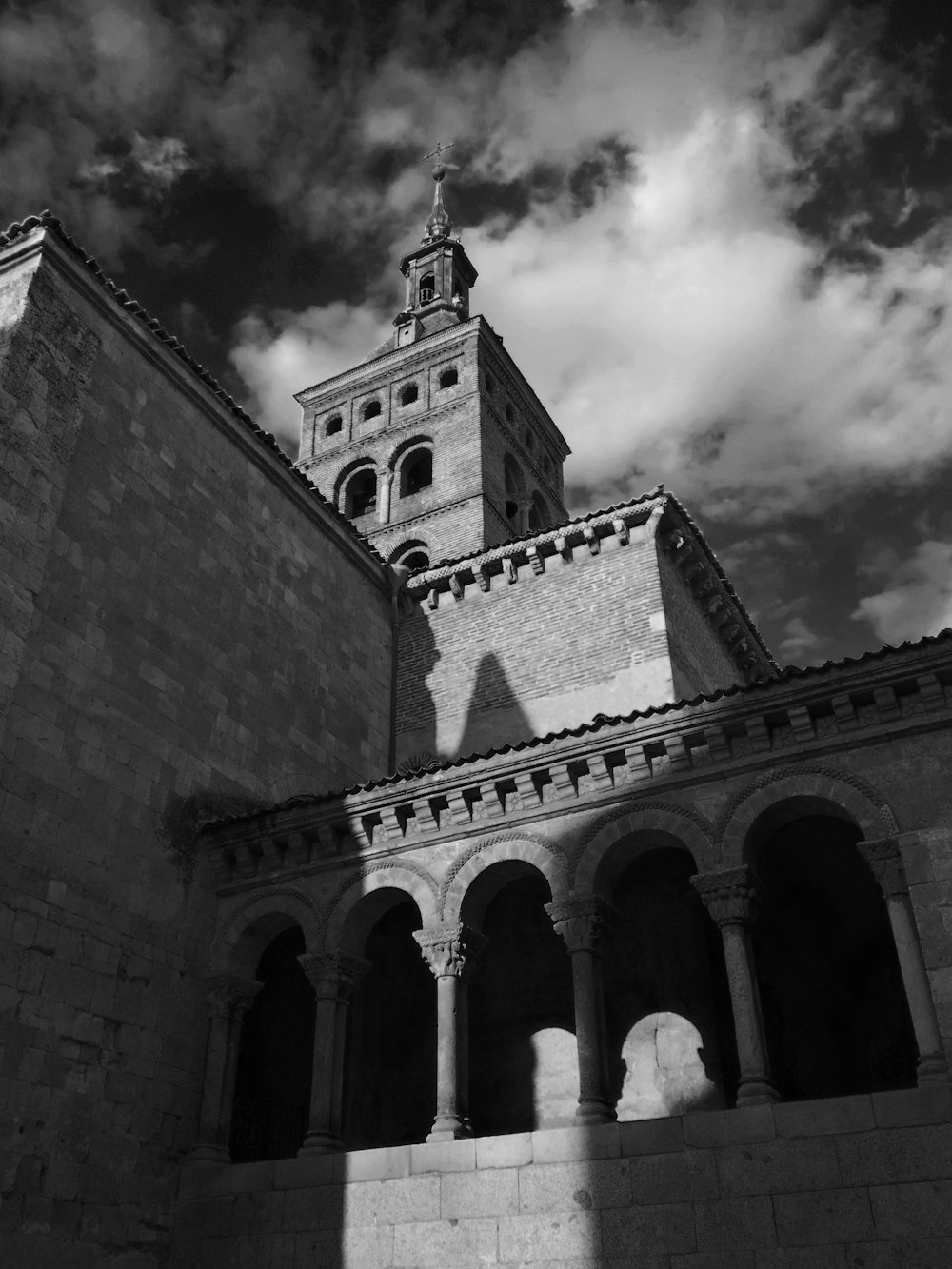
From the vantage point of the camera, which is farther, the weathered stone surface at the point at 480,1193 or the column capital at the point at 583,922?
the column capital at the point at 583,922

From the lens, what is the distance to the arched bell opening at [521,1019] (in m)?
12.1

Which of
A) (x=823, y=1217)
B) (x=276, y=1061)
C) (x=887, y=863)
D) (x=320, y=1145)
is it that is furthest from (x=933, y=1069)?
(x=276, y=1061)

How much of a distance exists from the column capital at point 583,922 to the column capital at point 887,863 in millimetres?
2476

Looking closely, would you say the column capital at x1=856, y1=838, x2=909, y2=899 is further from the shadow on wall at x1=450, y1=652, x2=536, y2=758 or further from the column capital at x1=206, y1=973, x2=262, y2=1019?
the shadow on wall at x1=450, y1=652, x2=536, y2=758

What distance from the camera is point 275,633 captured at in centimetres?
1505

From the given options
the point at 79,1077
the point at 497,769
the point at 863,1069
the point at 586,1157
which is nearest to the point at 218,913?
the point at 79,1077

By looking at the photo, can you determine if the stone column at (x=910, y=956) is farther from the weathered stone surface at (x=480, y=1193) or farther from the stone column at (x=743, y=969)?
A: the weathered stone surface at (x=480, y=1193)

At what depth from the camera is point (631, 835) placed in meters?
10.7

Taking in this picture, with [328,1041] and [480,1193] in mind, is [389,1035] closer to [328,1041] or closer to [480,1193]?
[328,1041]

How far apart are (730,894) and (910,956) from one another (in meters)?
1.60

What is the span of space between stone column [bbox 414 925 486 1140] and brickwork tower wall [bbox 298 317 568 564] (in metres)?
14.5

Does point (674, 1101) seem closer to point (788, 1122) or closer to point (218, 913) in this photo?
point (788, 1122)

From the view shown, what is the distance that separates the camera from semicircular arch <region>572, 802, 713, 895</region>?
1041 centimetres

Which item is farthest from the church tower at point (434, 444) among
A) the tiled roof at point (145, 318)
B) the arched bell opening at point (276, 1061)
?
the arched bell opening at point (276, 1061)
